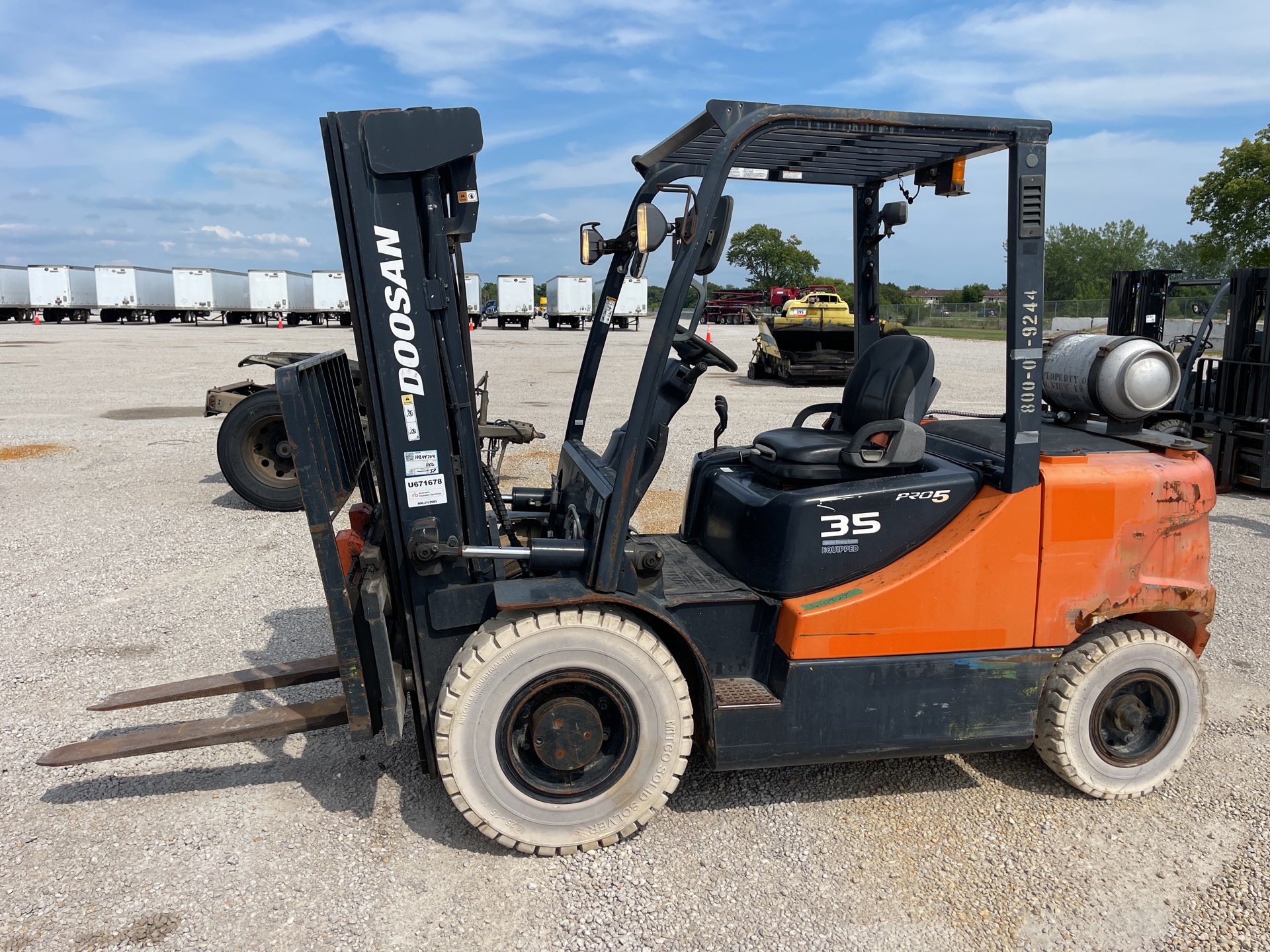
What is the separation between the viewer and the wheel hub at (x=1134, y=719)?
372cm

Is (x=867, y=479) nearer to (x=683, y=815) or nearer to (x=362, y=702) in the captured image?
(x=683, y=815)

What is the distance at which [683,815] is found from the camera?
361 cm

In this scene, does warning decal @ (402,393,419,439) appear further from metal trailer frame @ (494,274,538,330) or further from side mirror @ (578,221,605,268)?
metal trailer frame @ (494,274,538,330)

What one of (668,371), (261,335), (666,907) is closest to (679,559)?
(668,371)

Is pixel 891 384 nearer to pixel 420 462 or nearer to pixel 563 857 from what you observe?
pixel 420 462

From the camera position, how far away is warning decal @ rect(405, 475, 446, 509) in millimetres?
3320

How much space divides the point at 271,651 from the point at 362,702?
2.30 m

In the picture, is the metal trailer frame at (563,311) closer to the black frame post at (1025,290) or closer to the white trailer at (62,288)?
the white trailer at (62,288)

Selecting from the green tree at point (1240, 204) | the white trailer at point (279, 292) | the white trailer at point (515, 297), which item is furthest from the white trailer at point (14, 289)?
the green tree at point (1240, 204)

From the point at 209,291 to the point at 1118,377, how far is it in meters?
56.2

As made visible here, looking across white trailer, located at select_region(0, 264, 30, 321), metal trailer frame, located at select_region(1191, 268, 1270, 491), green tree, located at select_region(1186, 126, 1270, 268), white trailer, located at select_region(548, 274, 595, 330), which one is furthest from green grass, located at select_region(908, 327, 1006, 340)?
white trailer, located at select_region(0, 264, 30, 321)

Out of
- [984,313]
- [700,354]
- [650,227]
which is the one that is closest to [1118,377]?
[700,354]

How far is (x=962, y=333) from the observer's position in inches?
1918

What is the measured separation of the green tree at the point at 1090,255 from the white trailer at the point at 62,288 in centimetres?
7085
